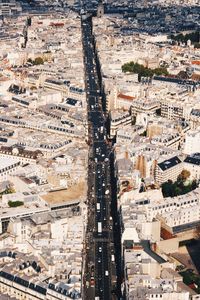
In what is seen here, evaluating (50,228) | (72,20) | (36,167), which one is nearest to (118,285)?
(50,228)

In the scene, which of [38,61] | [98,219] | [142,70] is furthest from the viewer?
[38,61]

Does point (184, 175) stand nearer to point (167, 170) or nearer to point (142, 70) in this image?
point (167, 170)

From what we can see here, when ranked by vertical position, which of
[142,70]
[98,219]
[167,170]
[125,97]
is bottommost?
[98,219]

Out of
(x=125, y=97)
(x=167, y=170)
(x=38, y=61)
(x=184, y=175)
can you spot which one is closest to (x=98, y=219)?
(x=167, y=170)

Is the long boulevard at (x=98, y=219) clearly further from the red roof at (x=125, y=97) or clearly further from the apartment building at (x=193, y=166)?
the apartment building at (x=193, y=166)

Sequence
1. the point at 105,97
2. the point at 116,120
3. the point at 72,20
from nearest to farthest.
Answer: the point at 116,120 < the point at 105,97 < the point at 72,20

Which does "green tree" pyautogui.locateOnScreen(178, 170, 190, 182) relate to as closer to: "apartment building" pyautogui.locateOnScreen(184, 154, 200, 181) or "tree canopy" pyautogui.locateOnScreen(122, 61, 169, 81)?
"apartment building" pyautogui.locateOnScreen(184, 154, 200, 181)

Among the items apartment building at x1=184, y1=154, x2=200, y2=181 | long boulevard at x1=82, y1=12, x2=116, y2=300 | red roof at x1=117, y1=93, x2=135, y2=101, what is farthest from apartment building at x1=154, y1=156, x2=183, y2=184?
red roof at x1=117, y1=93, x2=135, y2=101

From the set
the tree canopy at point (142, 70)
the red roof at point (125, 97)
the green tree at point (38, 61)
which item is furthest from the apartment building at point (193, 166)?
the green tree at point (38, 61)

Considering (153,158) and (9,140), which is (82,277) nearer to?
(153,158)
